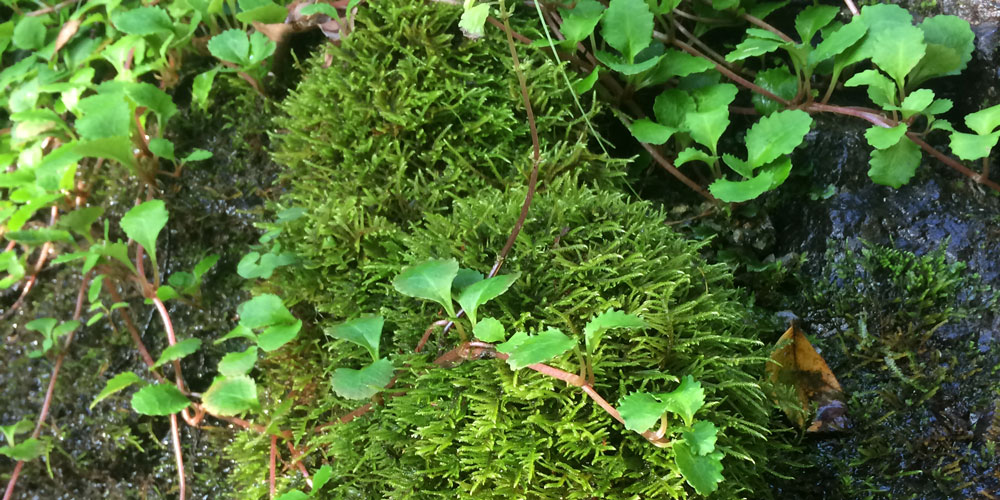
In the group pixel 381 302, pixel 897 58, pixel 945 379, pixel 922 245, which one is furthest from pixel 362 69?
pixel 945 379

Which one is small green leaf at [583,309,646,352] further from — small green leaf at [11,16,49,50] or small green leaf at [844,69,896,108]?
small green leaf at [11,16,49,50]

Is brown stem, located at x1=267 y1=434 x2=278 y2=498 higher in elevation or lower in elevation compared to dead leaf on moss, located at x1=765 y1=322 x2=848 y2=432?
lower

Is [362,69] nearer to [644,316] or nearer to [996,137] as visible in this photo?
[644,316]

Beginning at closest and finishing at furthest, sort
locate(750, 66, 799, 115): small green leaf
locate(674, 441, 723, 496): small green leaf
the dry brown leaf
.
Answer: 1. locate(674, 441, 723, 496): small green leaf
2. locate(750, 66, 799, 115): small green leaf
3. the dry brown leaf

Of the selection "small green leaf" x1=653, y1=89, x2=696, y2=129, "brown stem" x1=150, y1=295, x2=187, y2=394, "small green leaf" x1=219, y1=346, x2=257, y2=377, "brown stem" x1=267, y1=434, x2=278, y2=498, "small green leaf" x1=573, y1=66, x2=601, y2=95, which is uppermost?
"small green leaf" x1=573, y1=66, x2=601, y2=95

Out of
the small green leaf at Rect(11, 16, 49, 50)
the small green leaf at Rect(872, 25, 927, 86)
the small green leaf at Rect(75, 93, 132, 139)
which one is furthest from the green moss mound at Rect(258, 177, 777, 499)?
the small green leaf at Rect(11, 16, 49, 50)

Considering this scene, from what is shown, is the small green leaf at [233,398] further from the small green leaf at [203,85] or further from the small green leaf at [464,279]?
the small green leaf at [203,85]

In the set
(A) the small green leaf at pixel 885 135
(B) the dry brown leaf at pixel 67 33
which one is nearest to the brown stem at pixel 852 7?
(A) the small green leaf at pixel 885 135

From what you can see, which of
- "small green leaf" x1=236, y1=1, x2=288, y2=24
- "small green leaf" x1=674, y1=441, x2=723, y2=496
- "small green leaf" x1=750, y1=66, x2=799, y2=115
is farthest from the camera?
"small green leaf" x1=236, y1=1, x2=288, y2=24
